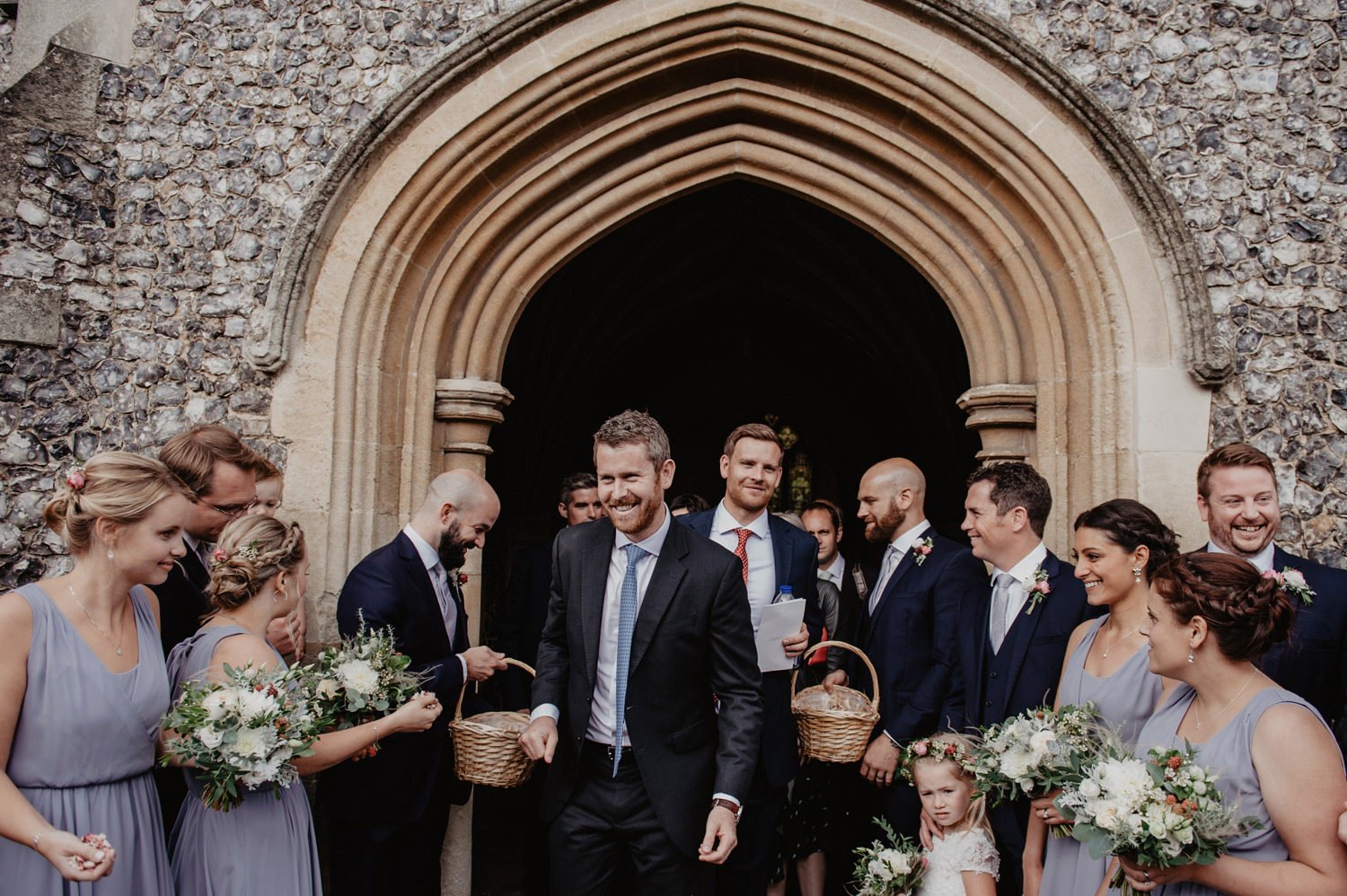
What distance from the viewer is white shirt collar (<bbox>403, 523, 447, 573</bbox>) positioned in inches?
129

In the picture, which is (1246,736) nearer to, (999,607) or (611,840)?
(999,607)

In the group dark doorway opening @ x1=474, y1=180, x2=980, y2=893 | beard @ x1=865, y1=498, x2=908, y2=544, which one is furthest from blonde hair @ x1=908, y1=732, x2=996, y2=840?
dark doorway opening @ x1=474, y1=180, x2=980, y2=893

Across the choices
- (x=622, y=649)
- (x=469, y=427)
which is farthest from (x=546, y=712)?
(x=469, y=427)

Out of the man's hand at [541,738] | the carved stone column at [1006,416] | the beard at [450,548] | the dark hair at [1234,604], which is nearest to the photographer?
the dark hair at [1234,604]

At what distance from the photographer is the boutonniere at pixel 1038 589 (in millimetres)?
2914

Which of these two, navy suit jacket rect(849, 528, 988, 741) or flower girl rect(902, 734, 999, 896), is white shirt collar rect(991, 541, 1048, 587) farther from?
flower girl rect(902, 734, 999, 896)

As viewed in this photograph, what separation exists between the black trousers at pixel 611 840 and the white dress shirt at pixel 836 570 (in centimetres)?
232

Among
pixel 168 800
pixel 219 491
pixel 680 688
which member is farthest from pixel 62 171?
pixel 680 688

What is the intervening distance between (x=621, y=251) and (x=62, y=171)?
206 inches

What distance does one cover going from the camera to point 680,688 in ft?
8.73

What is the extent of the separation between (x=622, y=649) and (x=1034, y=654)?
52.2 inches

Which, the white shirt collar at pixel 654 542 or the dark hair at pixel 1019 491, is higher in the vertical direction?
the dark hair at pixel 1019 491

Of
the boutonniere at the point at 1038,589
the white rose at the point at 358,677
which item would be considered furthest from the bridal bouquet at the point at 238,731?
the boutonniere at the point at 1038,589

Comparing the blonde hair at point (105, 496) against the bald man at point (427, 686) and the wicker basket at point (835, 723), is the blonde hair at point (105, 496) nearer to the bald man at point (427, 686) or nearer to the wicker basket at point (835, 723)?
the bald man at point (427, 686)
